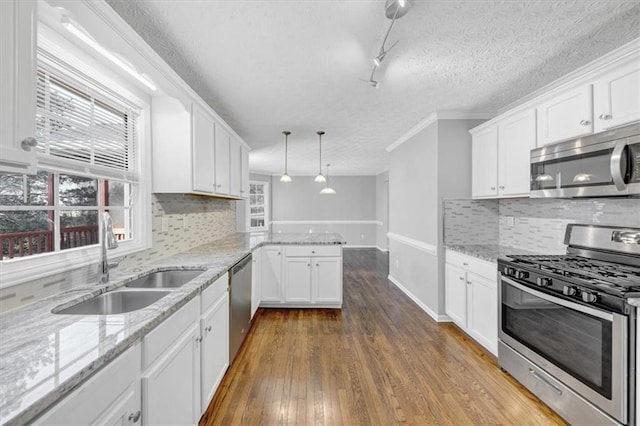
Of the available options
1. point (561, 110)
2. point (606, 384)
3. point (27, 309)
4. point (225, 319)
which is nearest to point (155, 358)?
point (27, 309)

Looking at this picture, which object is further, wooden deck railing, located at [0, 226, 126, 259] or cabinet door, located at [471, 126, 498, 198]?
cabinet door, located at [471, 126, 498, 198]

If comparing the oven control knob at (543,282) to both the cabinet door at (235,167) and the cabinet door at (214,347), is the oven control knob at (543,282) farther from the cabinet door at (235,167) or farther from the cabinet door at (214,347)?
the cabinet door at (235,167)

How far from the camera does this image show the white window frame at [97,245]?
1.35 m

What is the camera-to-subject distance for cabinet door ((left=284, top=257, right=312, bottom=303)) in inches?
151

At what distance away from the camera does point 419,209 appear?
159 inches

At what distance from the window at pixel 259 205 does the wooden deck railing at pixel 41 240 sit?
7.12m

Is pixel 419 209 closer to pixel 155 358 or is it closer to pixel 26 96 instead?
pixel 155 358

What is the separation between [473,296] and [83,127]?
341 cm

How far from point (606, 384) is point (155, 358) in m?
2.31

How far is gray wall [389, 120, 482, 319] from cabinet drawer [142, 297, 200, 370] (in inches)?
111

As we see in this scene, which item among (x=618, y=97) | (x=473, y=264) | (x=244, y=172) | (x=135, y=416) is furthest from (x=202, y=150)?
(x=618, y=97)

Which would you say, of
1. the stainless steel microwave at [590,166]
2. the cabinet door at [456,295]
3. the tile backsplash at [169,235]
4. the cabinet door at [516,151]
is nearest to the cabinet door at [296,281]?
the tile backsplash at [169,235]

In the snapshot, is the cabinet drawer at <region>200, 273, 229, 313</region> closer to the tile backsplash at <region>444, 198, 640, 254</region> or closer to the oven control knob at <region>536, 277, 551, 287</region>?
the oven control knob at <region>536, 277, 551, 287</region>

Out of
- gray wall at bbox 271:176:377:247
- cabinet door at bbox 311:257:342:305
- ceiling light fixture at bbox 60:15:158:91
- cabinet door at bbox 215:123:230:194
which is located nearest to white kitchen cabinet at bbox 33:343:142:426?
ceiling light fixture at bbox 60:15:158:91
